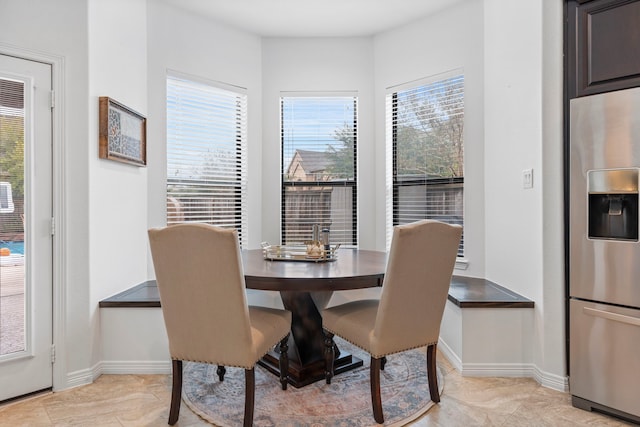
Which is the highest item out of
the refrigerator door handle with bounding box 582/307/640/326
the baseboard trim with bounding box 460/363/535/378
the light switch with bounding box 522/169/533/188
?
the light switch with bounding box 522/169/533/188

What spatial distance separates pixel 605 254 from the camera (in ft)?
6.36

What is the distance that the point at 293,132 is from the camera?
3.70 metres

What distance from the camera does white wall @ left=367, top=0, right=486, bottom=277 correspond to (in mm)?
3051

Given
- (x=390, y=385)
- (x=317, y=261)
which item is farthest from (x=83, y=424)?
(x=390, y=385)

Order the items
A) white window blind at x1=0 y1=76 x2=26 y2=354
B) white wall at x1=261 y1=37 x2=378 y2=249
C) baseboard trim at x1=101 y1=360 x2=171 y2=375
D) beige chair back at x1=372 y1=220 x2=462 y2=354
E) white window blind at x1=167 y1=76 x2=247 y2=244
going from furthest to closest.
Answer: white wall at x1=261 y1=37 x2=378 y2=249 → white window blind at x1=167 y1=76 x2=247 y2=244 → baseboard trim at x1=101 y1=360 x2=171 y2=375 → white window blind at x1=0 y1=76 x2=26 y2=354 → beige chair back at x1=372 y1=220 x2=462 y2=354

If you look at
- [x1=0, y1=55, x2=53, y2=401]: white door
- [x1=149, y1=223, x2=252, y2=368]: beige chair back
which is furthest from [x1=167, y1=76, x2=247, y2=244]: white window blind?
[x1=149, y1=223, x2=252, y2=368]: beige chair back

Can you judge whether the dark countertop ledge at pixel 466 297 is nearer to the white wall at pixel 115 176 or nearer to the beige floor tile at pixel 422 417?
the white wall at pixel 115 176

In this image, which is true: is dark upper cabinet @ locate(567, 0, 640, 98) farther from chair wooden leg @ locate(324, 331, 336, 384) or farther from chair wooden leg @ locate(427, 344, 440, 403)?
chair wooden leg @ locate(324, 331, 336, 384)

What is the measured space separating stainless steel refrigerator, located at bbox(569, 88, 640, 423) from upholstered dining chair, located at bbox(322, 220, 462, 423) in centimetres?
72


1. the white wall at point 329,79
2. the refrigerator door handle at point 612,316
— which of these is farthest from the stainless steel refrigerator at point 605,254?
the white wall at point 329,79

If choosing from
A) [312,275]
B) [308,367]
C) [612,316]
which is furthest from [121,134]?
[612,316]

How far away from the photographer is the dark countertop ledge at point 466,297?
7.86 ft

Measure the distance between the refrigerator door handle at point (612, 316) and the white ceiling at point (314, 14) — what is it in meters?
2.53

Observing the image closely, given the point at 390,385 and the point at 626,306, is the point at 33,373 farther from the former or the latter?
the point at 626,306
